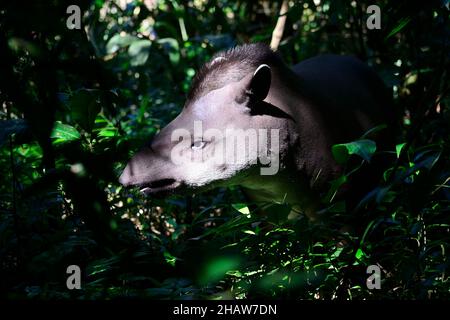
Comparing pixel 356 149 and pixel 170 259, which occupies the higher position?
pixel 356 149

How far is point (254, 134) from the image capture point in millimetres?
2342

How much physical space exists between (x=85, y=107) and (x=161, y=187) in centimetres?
41

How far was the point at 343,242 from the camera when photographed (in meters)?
2.32

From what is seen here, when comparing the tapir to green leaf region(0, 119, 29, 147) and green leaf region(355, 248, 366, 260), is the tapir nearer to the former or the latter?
green leaf region(355, 248, 366, 260)

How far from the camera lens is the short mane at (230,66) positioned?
8.21 ft

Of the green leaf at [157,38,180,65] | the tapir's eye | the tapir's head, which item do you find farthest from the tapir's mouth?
the green leaf at [157,38,180,65]

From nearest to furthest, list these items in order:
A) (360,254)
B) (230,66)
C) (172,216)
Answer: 1. (360,254)
2. (230,66)
3. (172,216)

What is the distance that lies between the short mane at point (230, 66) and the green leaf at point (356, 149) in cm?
74

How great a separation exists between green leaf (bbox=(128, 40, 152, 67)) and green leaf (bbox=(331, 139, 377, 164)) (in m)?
1.53

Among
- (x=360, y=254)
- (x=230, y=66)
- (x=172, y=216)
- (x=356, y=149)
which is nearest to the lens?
(x=356, y=149)

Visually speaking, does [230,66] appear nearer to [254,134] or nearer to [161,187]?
[254,134]

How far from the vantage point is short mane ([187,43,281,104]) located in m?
2.50

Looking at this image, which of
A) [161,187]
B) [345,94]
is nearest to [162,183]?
[161,187]
